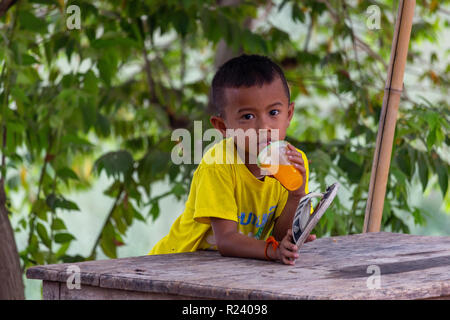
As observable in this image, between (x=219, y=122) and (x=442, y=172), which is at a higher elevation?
(x=219, y=122)

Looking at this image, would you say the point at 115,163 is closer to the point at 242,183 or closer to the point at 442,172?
the point at 242,183

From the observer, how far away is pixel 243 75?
127 centimetres

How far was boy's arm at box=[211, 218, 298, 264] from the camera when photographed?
1100mm

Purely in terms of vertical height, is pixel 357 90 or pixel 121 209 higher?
pixel 357 90

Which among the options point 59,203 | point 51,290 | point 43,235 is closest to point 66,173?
point 59,203

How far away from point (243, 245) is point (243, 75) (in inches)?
12.5

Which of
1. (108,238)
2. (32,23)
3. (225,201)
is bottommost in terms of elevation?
(108,238)

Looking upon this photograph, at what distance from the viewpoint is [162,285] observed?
3.04 ft

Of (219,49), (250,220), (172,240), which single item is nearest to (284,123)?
(250,220)

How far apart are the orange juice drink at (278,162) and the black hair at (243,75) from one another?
0.55ft

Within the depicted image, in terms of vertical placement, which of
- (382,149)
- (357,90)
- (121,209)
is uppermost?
(357,90)

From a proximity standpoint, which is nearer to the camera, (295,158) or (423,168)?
(295,158)
